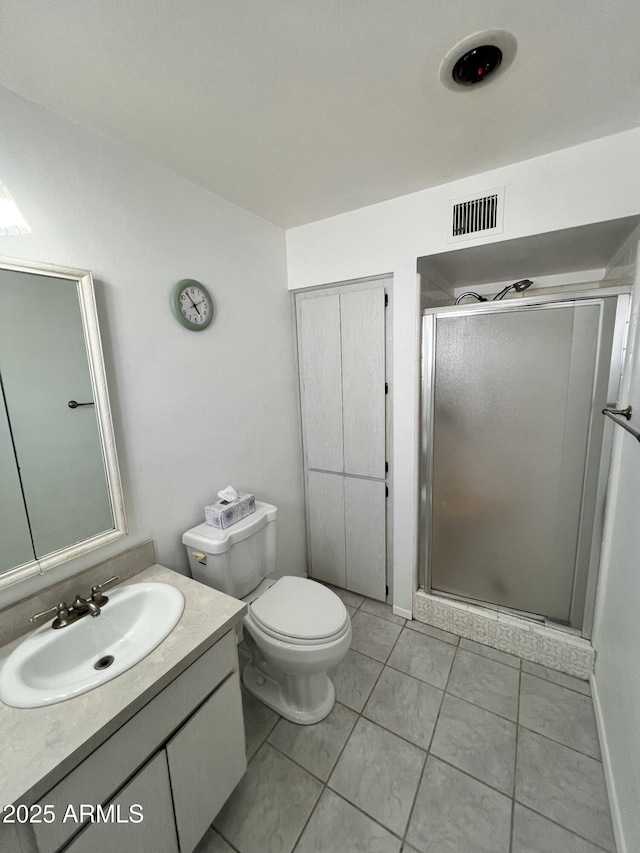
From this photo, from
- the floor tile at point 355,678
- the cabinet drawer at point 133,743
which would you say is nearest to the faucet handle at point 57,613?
the cabinet drawer at point 133,743

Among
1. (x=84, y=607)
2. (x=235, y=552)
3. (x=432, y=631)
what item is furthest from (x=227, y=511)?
(x=432, y=631)

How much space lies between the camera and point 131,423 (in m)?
1.33

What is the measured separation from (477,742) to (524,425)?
4.43 ft

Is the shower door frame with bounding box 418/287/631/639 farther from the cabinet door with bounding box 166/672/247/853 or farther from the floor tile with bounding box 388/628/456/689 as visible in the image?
the cabinet door with bounding box 166/672/247/853

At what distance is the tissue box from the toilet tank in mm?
23

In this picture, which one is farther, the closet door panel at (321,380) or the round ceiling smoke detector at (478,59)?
the closet door panel at (321,380)

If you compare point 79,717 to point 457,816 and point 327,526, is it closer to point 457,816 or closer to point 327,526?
Answer: point 457,816

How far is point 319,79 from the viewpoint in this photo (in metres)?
1.00

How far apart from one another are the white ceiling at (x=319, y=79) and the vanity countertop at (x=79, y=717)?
5.25ft

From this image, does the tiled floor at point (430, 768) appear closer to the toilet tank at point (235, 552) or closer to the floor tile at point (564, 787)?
the floor tile at point (564, 787)

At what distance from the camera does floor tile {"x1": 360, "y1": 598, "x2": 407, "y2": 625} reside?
2051mm

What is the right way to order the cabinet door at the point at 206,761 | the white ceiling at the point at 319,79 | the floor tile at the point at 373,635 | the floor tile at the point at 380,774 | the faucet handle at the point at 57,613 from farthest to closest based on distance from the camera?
the floor tile at the point at 373,635, the floor tile at the point at 380,774, the faucet handle at the point at 57,613, the cabinet door at the point at 206,761, the white ceiling at the point at 319,79

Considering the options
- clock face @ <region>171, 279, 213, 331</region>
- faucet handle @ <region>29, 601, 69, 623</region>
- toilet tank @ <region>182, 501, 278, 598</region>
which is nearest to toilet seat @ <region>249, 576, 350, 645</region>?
toilet tank @ <region>182, 501, 278, 598</region>

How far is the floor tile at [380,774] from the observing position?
117 cm
